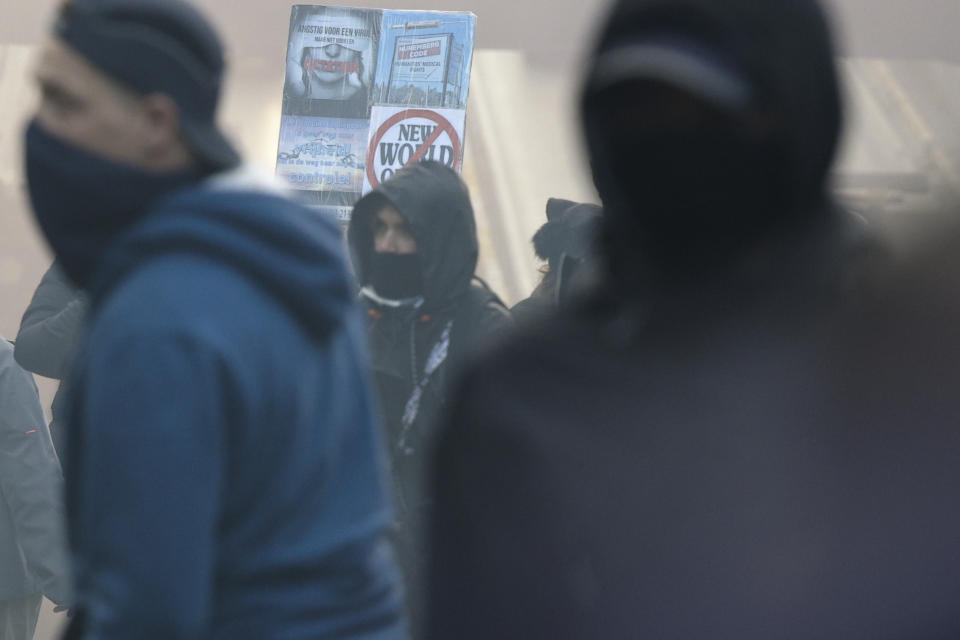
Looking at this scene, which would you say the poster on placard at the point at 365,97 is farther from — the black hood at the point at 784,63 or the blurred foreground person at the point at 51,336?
the black hood at the point at 784,63

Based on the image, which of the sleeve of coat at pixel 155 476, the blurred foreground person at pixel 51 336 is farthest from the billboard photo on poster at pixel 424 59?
the sleeve of coat at pixel 155 476

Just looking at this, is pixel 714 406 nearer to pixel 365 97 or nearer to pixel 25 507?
pixel 25 507

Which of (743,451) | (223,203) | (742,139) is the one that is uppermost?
(742,139)

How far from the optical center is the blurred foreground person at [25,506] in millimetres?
3822

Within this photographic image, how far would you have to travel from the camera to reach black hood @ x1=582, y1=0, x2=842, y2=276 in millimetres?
994

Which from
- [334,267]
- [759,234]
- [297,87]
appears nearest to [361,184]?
[297,87]

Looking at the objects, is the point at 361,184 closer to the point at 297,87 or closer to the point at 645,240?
the point at 297,87

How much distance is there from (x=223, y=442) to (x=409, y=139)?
3.18 meters

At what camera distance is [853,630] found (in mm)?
925

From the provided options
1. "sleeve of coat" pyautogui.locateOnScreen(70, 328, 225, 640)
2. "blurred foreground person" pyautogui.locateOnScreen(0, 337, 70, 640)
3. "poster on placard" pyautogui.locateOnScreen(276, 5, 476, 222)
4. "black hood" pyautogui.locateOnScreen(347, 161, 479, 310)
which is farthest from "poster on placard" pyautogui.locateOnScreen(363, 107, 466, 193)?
"sleeve of coat" pyautogui.locateOnScreen(70, 328, 225, 640)

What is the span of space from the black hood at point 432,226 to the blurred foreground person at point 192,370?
1.88 meters

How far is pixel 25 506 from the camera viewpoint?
→ 12.6 ft

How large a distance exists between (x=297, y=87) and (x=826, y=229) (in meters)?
3.47

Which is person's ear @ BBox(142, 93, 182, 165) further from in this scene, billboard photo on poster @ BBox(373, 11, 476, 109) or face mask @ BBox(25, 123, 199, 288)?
billboard photo on poster @ BBox(373, 11, 476, 109)
